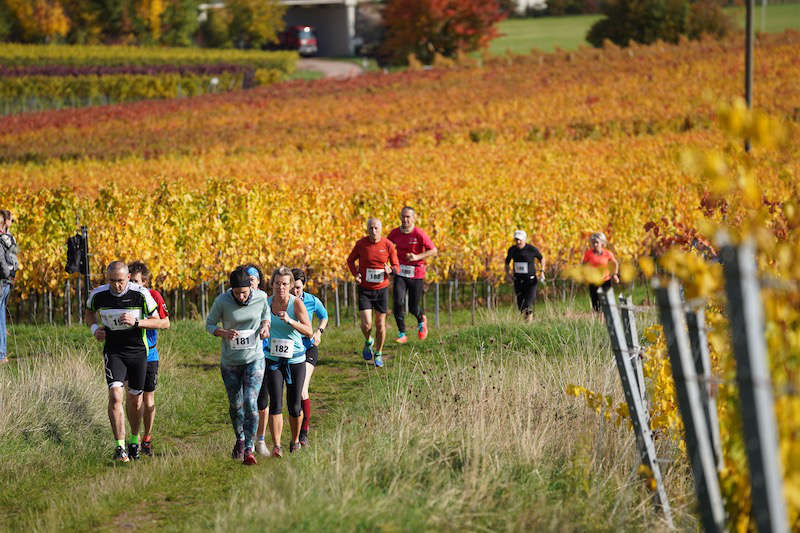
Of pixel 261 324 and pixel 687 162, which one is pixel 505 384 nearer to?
pixel 261 324

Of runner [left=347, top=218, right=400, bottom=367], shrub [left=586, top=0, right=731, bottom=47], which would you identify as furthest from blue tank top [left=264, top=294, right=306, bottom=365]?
shrub [left=586, top=0, right=731, bottom=47]

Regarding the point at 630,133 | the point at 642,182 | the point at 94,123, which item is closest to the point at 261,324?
the point at 642,182

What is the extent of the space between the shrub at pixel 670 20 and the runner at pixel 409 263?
2292 inches

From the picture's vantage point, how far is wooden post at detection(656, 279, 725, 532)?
15.8 feet

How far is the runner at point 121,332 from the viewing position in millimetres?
8680

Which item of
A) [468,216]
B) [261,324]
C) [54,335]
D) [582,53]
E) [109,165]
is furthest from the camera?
[582,53]

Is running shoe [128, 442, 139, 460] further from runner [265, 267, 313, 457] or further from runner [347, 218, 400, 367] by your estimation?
runner [347, 218, 400, 367]

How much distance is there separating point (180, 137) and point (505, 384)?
111 ft

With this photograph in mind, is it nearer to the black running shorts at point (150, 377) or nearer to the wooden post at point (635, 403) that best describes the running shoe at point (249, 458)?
the black running shorts at point (150, 377)

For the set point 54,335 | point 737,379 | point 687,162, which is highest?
point 687,162

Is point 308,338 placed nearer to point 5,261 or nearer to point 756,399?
point 5,261

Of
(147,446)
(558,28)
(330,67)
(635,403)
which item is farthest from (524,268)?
(558,28)

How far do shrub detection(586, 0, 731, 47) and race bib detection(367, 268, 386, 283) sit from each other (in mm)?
59280

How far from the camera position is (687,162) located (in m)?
4.02
